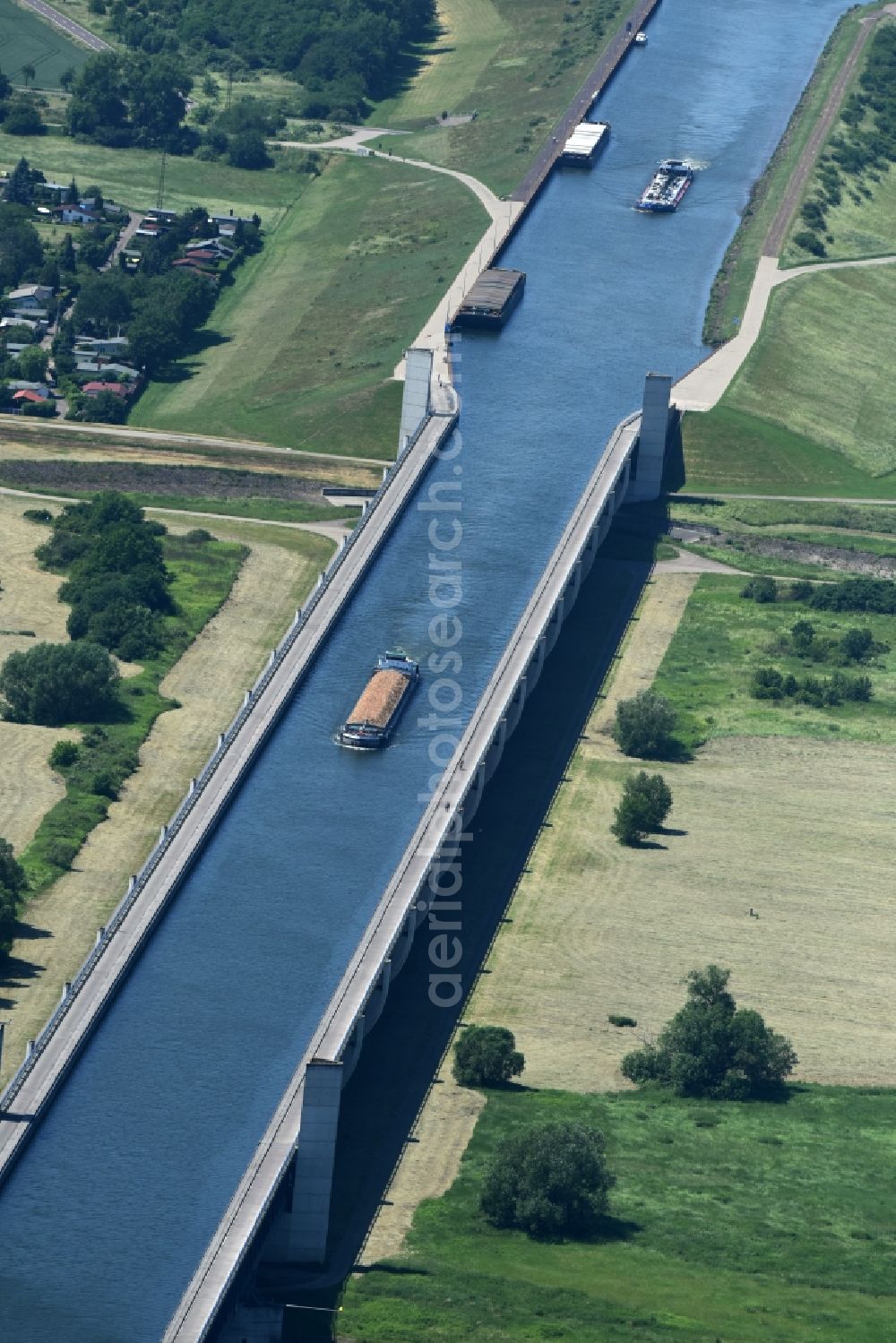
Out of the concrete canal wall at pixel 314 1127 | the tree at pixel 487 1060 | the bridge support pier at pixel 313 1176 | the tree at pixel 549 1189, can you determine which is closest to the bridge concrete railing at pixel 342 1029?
the concrete canal wall at pixel 314 1127

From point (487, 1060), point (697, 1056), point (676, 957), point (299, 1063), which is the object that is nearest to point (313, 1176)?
point (299, 1063)

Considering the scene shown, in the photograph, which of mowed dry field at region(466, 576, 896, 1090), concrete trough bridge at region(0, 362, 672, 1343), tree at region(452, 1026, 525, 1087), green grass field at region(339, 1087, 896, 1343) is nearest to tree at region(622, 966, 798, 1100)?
green grass field at region(339, 1087, 896, 1343)

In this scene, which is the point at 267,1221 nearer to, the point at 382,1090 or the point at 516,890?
the point at 382,1090

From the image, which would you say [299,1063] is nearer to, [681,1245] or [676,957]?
[681,1245]

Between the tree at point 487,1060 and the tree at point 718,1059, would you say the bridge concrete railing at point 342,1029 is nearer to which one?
the tree at point 487,1060

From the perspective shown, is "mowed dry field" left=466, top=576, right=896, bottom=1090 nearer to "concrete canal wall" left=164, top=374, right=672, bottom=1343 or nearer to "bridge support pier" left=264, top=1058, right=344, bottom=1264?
"concrete canal wall" left=164, top=374, right=672, bottom=1343

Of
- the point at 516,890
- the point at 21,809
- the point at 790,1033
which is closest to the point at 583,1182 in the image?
the point at 790,1033
